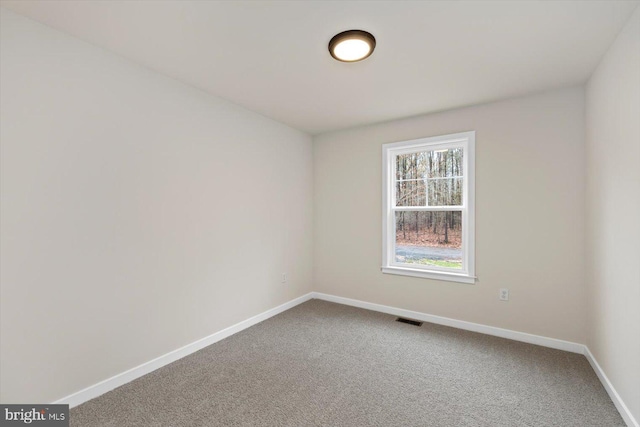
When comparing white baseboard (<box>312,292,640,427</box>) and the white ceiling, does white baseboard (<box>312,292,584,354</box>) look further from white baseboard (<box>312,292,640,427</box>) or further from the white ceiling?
the white ceiling

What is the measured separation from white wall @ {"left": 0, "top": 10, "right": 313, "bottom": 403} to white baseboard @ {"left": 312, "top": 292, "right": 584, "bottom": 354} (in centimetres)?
151

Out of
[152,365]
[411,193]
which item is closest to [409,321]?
[411,193]

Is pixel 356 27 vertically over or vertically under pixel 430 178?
over

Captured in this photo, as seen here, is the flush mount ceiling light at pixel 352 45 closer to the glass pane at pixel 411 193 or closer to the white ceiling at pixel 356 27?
the white ceiling at pixel 356 27

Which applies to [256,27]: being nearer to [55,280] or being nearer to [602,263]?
[55,280]

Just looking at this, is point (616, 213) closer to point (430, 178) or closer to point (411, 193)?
point (430, 178)

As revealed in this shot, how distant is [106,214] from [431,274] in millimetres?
3276

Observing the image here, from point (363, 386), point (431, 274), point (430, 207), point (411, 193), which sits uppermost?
point (411, 193)

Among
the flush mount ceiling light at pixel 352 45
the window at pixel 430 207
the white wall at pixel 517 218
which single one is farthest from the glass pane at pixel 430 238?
the flush mount ceiling light at pixel 352 45

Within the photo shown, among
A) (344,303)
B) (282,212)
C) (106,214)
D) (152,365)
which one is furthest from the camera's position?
(344,303)

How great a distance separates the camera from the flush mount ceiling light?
1.88 meters

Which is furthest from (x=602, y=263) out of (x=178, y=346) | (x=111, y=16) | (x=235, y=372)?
(x=111, y=16)

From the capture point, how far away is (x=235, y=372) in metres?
2.34

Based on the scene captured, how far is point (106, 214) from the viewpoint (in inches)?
82.9
